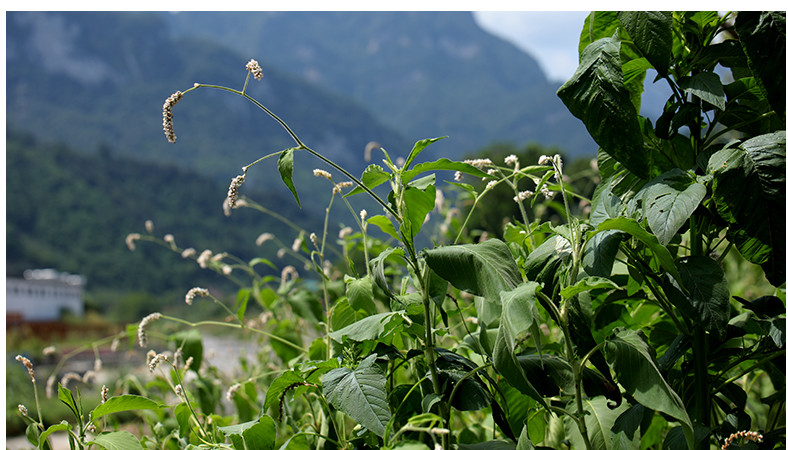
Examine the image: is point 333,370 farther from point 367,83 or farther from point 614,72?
point 367,83

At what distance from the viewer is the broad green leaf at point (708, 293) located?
0.64 meters

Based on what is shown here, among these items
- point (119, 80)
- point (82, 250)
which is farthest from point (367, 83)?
point (82, 250)

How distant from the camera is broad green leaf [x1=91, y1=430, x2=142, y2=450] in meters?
0.68

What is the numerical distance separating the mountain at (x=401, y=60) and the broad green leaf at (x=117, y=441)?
7792 centimetres

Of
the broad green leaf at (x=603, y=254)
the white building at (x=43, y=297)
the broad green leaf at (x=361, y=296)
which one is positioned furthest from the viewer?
the white building at (x=43, y=297)

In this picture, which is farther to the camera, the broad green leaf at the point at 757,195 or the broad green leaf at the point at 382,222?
the broad green leaf at the point at 382,222

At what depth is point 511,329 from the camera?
50cm

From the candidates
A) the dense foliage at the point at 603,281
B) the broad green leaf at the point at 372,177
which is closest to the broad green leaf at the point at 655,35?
the dense foliage at the point at 603,281

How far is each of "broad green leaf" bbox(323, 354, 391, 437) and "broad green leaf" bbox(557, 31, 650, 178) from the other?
0.36 meters

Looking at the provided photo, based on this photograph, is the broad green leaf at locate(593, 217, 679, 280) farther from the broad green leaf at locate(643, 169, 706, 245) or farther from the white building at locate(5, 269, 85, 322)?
the white building at locate(5, 269, 85, 322)

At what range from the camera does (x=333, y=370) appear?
668mm

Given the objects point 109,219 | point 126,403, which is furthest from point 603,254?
point 109,219

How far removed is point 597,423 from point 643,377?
14 centimetres

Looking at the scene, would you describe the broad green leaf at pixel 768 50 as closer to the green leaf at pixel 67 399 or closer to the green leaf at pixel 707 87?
the green leaf at pixel 707 87
